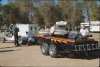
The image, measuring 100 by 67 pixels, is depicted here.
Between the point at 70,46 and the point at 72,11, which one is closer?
the point at 70,46

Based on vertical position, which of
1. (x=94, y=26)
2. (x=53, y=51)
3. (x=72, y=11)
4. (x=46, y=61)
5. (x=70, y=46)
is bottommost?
(x=46, y=61)

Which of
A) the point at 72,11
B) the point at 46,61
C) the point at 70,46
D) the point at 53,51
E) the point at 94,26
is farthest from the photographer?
the point at 94,26

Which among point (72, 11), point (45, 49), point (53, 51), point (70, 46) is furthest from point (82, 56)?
point (72, 11)

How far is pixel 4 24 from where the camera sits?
7162cm

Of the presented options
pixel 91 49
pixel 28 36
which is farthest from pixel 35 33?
pixel 91 49

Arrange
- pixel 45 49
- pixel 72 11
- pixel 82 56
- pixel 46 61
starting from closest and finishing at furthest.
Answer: pixel 46 61 → pixel 82 56 → pixel 45 49 → pixel 72 11

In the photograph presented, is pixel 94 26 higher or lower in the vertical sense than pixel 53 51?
higher

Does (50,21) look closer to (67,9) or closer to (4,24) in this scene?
(67,9)

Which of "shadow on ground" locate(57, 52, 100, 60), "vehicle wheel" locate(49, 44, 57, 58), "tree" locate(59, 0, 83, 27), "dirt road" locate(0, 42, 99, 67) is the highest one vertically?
"tree" locate(59, 0, 83, 27)

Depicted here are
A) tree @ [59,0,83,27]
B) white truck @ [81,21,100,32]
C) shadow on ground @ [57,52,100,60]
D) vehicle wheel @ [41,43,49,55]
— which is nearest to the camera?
shadow on ground @ [57,52,100,60]

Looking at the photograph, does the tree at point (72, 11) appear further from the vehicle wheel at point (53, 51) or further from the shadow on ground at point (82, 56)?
the vehicle wheel at point (53, 51)

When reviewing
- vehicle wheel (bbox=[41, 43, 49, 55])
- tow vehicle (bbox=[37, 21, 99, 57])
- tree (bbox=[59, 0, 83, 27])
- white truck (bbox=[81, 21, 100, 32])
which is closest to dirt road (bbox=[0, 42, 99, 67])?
tow vehicle (bbox=[37, 21, 99, 57])

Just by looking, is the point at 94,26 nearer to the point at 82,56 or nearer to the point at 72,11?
the point at 72,11

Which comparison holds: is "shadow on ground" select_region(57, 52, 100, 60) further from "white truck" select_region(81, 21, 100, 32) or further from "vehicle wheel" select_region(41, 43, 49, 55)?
"white truck" select_region(81, 21, 100, 32)
